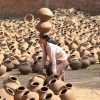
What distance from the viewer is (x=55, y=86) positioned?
764 centimetres

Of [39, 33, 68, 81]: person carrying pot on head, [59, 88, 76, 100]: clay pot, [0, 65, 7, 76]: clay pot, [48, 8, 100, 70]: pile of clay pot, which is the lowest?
[48, 8, 100, 70]: pile of clay pot

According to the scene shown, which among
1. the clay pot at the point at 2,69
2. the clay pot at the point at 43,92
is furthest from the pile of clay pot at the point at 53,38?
the clay pot at the point at 43,92

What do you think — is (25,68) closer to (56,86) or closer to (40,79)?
(40,79)

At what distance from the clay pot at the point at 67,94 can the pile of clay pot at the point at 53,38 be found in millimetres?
3256

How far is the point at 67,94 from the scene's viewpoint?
291 inches

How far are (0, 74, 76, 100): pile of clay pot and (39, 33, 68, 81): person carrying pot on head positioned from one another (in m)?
0.26

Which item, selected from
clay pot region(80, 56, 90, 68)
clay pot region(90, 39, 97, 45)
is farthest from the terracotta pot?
clay pot region(90, 39, 97, 45)

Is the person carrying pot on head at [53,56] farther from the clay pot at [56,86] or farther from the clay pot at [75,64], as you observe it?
the clay pot at [75,64]

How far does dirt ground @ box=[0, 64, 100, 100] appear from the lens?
8.42m

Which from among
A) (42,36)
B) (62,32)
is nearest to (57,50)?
(42,36)

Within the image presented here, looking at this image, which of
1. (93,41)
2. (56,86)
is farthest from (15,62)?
(56,86)

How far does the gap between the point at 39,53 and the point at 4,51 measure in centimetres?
108

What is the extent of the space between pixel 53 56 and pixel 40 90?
0.91 m

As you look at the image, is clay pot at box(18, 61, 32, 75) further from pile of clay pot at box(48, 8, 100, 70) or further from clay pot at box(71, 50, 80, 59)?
clay pot at box(71, 50, 80, 59)
